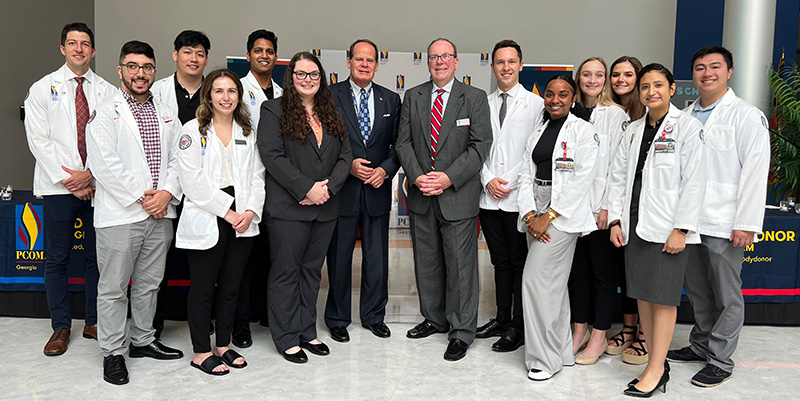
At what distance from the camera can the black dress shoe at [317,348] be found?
3617 mm

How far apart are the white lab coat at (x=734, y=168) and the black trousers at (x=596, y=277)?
1.78 feet

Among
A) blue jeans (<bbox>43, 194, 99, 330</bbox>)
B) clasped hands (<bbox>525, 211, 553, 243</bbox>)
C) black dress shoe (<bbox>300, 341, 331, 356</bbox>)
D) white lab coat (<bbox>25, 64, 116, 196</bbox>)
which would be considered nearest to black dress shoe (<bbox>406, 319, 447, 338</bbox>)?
black dress shoe (<bbox>300, 341, 331, 356</bbox>)

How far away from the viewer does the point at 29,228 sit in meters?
4.12

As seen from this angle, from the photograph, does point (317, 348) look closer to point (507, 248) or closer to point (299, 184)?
point (299, 184)

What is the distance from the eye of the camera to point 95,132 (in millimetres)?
3104

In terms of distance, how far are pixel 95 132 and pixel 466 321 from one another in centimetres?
232

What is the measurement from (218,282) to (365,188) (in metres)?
1.08

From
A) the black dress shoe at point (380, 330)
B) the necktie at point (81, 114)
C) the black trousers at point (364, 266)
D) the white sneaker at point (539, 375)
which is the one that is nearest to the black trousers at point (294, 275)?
the black trousers at point (364, 266)

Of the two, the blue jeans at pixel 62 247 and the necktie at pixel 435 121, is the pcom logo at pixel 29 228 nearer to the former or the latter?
the blue jeans at pixel 62 247

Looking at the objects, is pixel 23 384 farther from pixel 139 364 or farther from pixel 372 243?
pixel 372 243

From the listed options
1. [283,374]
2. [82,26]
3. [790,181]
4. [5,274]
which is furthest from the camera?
[790,181]

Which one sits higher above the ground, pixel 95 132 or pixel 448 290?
pixel 95 132

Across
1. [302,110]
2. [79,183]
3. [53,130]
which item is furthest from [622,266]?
[53,130]

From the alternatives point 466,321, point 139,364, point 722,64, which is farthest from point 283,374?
point 722,64
